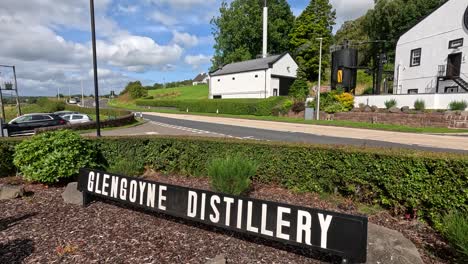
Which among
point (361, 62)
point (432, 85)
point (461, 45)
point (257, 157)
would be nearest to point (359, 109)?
point (432, 85)

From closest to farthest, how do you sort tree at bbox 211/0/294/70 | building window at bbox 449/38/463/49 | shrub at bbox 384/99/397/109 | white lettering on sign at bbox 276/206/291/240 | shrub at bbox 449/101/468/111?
white lettering on sign at bbox 276/206/291/240 → shrub at bbox 449/101/468/111 → shrub at bbox 384/99/397/109 → building window at bbox 449/38/463/49 → tree at bbox 211/0/294/70

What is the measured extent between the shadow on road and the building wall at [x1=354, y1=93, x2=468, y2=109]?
25027 mm

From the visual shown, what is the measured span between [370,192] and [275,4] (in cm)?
6618

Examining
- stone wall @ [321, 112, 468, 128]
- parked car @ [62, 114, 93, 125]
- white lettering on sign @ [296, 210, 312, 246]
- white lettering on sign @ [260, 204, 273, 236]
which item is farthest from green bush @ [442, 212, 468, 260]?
parked car @ [62, 114, 93, 125]

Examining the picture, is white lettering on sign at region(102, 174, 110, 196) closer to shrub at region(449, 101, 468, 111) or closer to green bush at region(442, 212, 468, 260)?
green bush at region(442, 212, 468, 260)

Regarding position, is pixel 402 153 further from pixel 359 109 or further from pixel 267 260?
pixel 359 109

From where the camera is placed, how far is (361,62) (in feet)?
163

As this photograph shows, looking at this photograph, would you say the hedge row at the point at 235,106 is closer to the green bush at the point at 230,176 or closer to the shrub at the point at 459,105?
the shrub at the point at 459,105

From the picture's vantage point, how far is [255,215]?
10.6ft

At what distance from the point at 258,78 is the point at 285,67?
5541mm

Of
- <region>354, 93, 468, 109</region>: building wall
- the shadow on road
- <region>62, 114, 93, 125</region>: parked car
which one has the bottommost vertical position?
the shadow on road

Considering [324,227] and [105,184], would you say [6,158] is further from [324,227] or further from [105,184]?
[324,227]

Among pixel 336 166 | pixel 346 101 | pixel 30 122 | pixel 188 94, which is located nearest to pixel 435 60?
pixel 346 101

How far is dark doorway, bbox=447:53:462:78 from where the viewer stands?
23547 millimetres
